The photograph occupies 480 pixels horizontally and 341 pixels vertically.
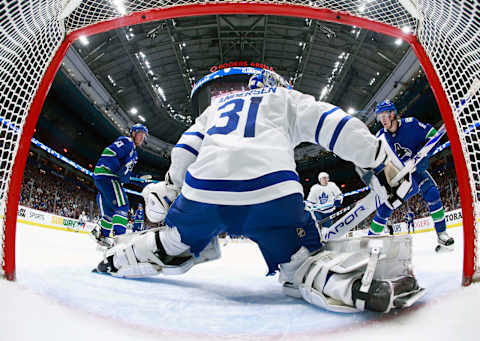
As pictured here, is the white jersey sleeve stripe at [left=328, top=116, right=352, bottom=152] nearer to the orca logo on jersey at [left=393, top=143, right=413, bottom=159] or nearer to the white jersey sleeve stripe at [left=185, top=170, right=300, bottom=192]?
the white jersey sleeve stripe at [left=185, top=170, right=300, bottom=192]

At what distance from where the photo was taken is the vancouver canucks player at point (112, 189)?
10.7ft

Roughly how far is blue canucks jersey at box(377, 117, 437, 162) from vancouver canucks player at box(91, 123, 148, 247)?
2995 mm

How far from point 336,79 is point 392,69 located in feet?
7.69

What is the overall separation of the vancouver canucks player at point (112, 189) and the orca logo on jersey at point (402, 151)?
300 centimetres

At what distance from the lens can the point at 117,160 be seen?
11.0 ft

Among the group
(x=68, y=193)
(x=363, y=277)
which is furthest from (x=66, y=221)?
(x=363, y=277)

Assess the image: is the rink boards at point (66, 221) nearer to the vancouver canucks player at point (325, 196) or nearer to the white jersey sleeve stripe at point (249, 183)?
the vancouver canucks player at point (325, 196)

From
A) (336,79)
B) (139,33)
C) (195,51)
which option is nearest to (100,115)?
(139,33)

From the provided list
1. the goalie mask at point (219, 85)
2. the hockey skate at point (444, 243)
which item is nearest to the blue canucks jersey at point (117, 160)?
the hockey skate at point (444, 243)

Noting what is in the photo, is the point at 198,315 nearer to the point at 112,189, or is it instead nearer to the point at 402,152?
the point at 112,189

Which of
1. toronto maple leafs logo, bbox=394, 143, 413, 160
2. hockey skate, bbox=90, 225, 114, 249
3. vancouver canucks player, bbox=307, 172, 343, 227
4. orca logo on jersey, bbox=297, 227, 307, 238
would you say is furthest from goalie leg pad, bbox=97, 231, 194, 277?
vancouver canucks player, bbox=307, 172, 343, 227

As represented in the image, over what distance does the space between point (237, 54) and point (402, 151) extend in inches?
436

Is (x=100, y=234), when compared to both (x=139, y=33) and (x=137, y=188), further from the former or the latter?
(x=137, y=188)

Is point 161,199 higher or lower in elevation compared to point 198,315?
higher
